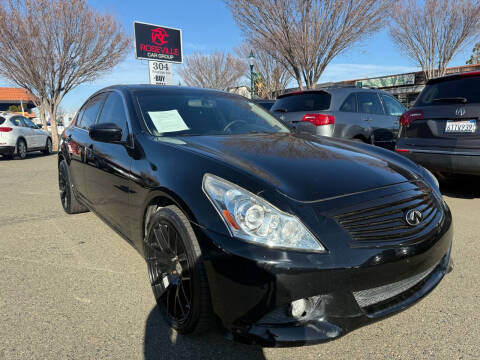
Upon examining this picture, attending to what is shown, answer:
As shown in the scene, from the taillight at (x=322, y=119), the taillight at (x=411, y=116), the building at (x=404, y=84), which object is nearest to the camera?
the taillight at (x=411, y=116)

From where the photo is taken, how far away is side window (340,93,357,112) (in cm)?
599

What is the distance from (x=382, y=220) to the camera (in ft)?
5.75

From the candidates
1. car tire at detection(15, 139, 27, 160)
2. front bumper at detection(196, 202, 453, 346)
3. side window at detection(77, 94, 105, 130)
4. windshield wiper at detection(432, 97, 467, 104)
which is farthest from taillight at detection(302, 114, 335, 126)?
car tire at detection(15, 139, 27, 160)

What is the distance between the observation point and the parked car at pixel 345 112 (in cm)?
582

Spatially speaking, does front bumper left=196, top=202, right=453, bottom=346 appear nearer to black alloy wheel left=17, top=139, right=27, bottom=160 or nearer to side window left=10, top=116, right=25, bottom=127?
black alloy wheel left=17, top=139, right=27, bottom=160

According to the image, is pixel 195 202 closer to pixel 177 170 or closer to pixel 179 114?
pixel 177 170

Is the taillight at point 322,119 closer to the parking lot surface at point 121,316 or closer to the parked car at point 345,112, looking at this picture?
the parked car at point 345,112

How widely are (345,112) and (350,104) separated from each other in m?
0.26

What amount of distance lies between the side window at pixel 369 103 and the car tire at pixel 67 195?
4799 millimetres

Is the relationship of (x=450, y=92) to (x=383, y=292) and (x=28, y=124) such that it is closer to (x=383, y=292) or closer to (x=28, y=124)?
(x=383, y=292)

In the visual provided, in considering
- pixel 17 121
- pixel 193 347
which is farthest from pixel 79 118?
pixel 17 121

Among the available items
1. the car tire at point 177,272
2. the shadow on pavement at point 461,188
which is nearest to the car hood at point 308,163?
the car tire at point 177,272

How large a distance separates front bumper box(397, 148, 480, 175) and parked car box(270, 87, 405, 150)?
1365mm

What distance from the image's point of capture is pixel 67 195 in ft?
14.4
